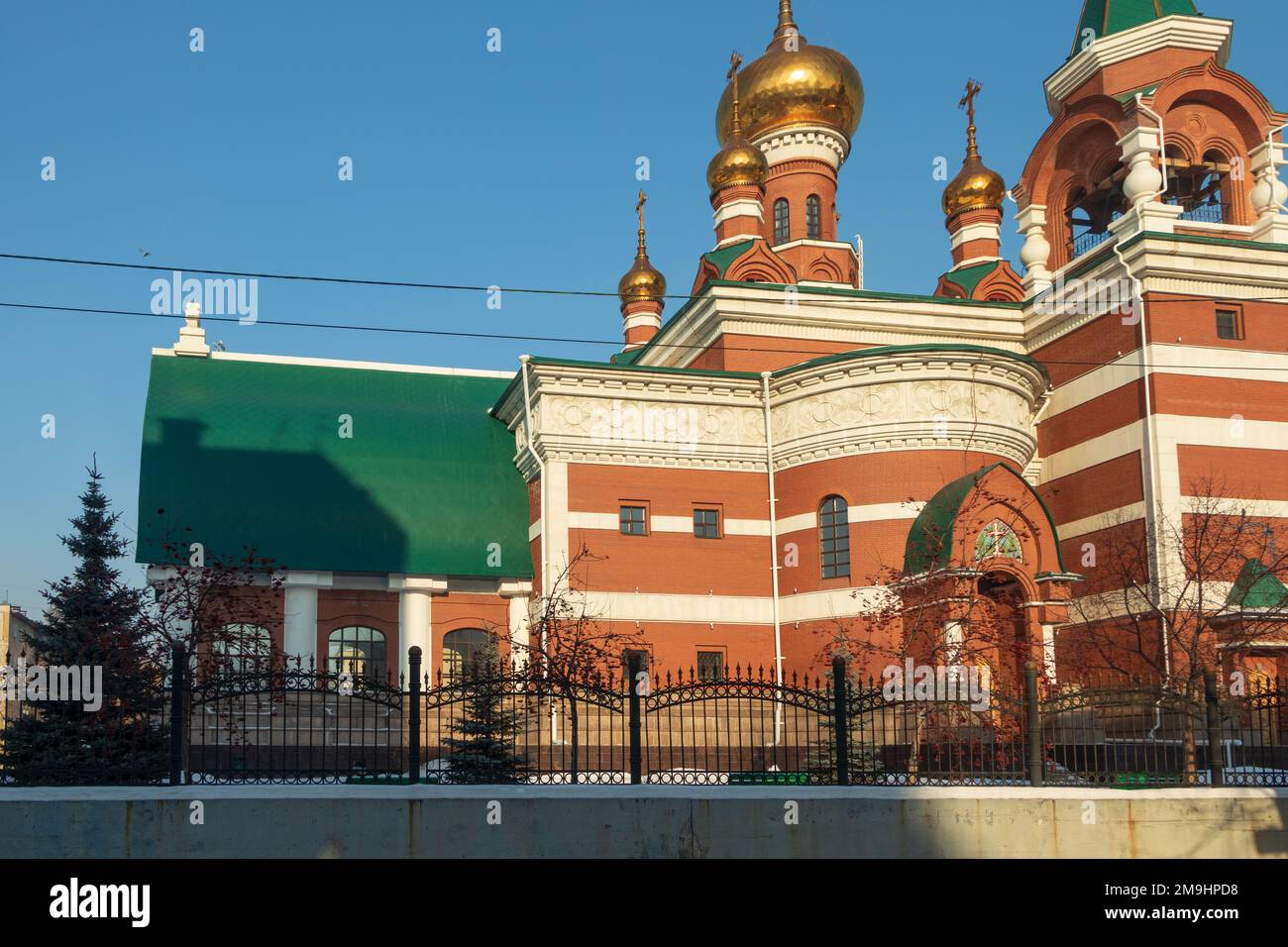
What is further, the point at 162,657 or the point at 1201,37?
the point at 1201,37

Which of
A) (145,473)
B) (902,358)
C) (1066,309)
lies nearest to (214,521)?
(145,473)

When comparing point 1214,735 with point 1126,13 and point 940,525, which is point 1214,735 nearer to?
point 940,525

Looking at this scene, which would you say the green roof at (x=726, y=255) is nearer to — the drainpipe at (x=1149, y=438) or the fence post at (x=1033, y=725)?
the drainpipe at (x=1149, y=438)

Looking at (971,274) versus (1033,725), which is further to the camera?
(971,274)

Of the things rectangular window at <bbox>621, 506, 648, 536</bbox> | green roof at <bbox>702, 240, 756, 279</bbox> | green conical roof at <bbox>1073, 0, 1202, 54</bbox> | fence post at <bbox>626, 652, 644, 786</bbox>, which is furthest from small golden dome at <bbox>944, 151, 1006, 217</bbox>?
fence post at <bbox>626, 652, 644, 786</bbox>

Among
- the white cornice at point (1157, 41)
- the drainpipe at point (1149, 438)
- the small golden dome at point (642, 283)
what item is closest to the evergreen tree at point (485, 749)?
the drainpipe at point (1149, 438)

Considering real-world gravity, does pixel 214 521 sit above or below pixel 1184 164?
below

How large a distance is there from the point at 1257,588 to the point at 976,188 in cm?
1345

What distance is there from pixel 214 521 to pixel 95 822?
16.5 m

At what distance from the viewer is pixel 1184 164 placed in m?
28.3

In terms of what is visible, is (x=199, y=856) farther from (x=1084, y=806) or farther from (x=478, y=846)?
(x=1084, y=806)

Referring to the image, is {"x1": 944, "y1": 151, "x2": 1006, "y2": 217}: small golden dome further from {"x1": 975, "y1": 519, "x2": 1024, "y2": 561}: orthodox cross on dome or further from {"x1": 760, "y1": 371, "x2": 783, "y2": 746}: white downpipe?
{"x1": 975, "y1": 519, "x2": 1024, "y2": 561}: orthodox cross on dome

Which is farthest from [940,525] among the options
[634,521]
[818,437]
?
[634,521]

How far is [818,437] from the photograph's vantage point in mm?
26453
